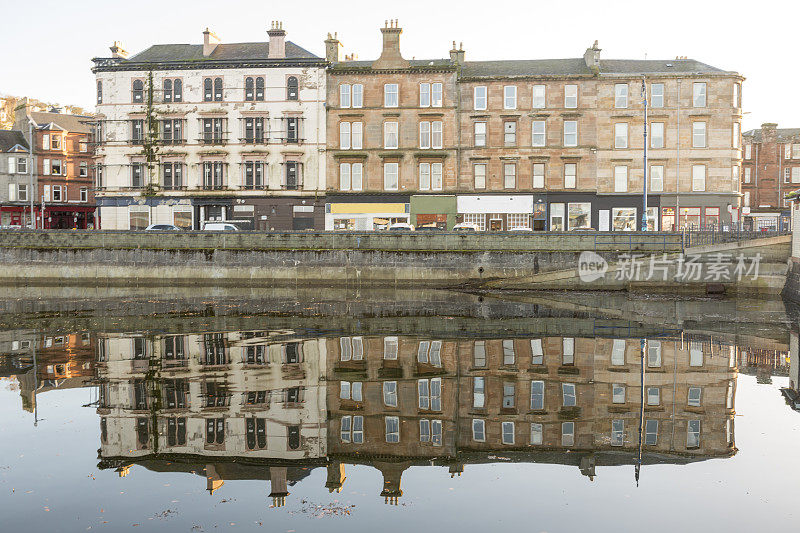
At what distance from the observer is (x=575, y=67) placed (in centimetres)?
5703

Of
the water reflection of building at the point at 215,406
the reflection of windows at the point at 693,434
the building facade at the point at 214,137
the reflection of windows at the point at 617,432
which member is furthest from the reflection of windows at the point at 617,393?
the building facade at the point at 214,137

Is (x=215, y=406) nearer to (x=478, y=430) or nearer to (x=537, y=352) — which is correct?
(x=478, y=430)

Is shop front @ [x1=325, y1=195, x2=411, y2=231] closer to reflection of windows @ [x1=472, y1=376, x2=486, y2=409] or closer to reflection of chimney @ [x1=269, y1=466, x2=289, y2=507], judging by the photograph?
reflection of windows @ [x1=472, y1=376, x2=486, y2=409]

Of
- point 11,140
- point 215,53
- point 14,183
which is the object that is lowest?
point 14,183

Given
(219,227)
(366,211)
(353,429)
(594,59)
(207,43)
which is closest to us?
(353,429)

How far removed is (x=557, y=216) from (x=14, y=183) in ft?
196

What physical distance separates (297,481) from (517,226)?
48088mm

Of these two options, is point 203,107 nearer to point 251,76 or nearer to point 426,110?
point 251,76

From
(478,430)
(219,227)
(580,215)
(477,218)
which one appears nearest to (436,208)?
(477,218)

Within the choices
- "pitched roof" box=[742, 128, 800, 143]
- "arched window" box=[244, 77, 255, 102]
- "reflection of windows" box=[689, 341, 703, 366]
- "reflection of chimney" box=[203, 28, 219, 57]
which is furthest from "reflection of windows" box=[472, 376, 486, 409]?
"pitched roof" box=[742, 128, 800, 143]

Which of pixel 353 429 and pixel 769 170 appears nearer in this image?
pixel 353 429

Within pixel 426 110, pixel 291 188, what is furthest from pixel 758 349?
pixel 291 188

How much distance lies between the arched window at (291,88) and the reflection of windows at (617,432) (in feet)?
163

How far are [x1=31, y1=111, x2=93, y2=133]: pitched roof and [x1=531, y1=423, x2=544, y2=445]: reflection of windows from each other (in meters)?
75.1
